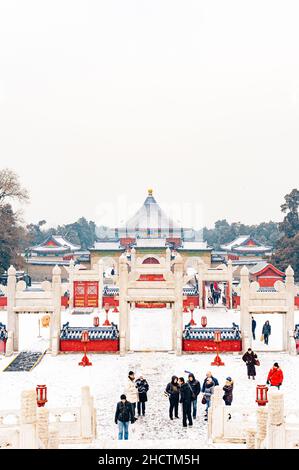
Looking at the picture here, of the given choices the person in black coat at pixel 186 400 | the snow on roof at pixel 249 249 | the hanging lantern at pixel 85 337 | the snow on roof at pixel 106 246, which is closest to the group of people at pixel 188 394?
the person in black coat at pixel 186 400

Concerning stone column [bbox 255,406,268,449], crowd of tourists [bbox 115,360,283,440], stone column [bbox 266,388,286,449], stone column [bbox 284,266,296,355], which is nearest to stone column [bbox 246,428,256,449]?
stone column [bbox 255,406,268,449]

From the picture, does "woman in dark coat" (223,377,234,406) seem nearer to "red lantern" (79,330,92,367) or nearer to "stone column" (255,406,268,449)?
"stone column" (255,406,268,449)

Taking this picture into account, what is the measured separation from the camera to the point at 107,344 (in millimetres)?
22656

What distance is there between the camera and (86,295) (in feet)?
124

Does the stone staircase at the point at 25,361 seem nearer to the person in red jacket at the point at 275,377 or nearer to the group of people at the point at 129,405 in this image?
the group of people at the point at 129,405

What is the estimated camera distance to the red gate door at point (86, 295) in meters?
37.6

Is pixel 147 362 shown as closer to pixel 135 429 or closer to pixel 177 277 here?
pixel 177 277

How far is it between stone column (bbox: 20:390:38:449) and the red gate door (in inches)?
1109

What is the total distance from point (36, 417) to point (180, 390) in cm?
469

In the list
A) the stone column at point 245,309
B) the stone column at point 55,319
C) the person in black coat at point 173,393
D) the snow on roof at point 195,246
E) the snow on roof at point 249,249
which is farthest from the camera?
the snow on roof at point 249,249

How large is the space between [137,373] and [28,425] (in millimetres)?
10087

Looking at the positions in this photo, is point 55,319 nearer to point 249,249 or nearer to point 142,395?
point 142,395

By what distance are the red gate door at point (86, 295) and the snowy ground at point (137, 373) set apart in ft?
39.1
